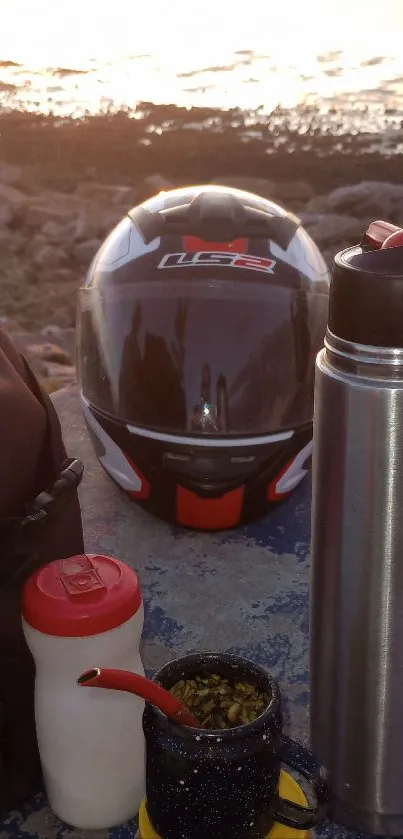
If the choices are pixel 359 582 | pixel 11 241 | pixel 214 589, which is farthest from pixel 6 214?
pixel 359 582

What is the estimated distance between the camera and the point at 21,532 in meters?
1.31

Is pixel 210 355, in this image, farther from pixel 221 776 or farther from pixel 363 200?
pixel 363 200

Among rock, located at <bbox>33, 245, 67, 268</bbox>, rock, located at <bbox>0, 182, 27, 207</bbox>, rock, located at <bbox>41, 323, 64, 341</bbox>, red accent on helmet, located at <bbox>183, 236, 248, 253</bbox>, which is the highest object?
red accent on helmet, located at <bbox>183, 236, 248, 253</bbox>

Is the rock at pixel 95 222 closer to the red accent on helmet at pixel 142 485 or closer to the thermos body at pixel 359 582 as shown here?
the red accent on helmet at pixel 142 485

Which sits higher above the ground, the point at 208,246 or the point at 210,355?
the point at 208,246

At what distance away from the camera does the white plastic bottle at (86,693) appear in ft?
4.11

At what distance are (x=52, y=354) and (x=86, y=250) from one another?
80.0 inches

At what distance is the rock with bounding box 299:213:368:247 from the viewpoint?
592 cm

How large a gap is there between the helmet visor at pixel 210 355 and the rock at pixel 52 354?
7.08 ft

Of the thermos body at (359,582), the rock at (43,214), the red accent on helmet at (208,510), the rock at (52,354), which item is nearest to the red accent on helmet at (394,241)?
the thermos body at (359,582)

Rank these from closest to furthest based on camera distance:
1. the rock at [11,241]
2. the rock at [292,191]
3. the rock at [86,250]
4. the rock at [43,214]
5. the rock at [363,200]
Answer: the rock at [86,250] → the rock at [11,241] → the rock at [363,200] → the rock at [43,214] → the rock at [292,191]

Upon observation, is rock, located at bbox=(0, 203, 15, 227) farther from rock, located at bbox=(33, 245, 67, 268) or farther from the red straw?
the red straw

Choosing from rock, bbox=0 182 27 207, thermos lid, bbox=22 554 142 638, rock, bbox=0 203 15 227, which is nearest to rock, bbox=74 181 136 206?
rock, bbox=0 182 27 207

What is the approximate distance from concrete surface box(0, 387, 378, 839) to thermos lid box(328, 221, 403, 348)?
755 mm
